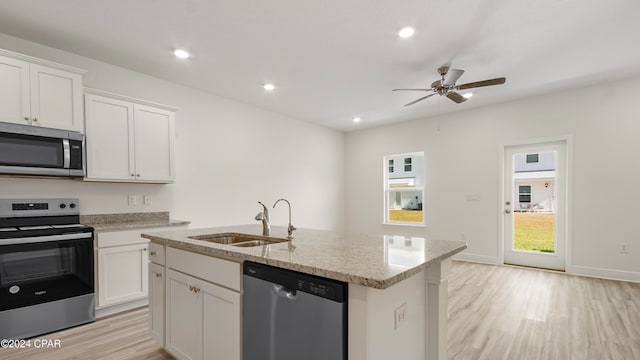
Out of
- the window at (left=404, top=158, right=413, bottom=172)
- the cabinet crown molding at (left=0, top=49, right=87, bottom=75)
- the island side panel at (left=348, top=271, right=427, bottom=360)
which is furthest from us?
the window at (left=404, top=158, right=413, bottom=172)

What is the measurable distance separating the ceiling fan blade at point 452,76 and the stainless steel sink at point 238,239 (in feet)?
7.97

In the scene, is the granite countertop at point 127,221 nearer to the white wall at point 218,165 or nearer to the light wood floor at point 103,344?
the white wall at point 218,165

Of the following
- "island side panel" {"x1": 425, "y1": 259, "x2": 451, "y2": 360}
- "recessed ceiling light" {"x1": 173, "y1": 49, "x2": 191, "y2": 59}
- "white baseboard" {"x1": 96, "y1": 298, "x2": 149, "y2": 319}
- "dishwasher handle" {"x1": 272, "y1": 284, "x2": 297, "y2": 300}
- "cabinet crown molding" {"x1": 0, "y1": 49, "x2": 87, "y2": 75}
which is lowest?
"white baseboard" {"x1": 96, "y1": 298, "x2": 149, "y2": 319}

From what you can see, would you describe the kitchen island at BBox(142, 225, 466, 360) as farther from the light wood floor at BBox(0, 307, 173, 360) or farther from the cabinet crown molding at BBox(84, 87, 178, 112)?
the cabinet crown molding at BBox(84, 87, 178, 112)

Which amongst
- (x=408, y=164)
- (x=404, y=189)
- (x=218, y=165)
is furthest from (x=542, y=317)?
(x=218, y=165)

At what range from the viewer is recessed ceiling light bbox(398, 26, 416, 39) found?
269cm

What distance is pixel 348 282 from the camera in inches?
46.8

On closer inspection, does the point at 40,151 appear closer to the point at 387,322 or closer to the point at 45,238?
the point at 45,238

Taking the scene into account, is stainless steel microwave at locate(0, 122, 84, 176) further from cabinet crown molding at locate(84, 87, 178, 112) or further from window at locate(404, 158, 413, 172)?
window at locate(404, 158, 413, 172)

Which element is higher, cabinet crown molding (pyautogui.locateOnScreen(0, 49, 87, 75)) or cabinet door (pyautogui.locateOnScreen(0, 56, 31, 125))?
cabinet crown molding (pyautogui.locateOnScreen(0, 49, 87, 75))

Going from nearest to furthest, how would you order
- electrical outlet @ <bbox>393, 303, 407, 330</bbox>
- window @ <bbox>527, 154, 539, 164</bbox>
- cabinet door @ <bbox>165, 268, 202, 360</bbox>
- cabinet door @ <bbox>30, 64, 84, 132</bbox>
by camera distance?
electrical outlet @ <bbox>393, 303, 407, 330</bbox>
cabinet door @ <bbox>165, 268, 202, 360</bbox>
cabinet door @ <bbox>30, 64, 84, 132</bbox>
window @ <bbox>527, 154, 539, 164</bbox>

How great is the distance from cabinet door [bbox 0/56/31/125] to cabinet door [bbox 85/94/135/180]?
0.46 meters

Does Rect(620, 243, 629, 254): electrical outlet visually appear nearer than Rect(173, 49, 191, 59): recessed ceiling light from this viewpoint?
No

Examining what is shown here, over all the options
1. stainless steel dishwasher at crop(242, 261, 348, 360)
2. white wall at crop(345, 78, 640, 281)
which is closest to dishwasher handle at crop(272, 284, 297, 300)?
stainless steel dishwasher at crop(242, 261, 348, 360)
